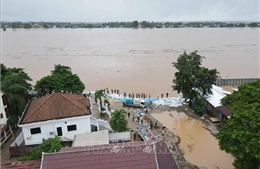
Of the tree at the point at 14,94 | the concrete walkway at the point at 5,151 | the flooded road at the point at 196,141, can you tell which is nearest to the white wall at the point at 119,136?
the flooded road at the point at 196,141

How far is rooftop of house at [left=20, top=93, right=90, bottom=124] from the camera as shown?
1759 centimetres

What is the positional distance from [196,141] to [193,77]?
8127 millimetres

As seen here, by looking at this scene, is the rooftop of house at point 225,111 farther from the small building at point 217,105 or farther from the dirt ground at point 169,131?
the dirt ground at point 169,131

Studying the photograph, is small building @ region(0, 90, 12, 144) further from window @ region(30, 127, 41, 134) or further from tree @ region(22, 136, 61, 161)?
tree @ region(22, 136, 61, 161)

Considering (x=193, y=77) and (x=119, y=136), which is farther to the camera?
(x=193, y=77)

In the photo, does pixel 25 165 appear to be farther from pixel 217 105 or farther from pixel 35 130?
pixel 217 105

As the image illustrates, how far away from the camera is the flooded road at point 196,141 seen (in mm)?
18625

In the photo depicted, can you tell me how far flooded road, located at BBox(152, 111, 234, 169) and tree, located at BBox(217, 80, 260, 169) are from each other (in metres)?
5.24

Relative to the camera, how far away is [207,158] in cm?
1911

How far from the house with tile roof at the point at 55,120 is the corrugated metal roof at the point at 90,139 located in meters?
1.13

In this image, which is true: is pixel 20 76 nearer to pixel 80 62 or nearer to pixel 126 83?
pixel 126 83

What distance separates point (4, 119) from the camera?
1969 cm

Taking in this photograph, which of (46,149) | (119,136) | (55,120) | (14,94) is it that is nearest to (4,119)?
(14,94)

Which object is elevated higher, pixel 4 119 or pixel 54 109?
pixel 54 109
